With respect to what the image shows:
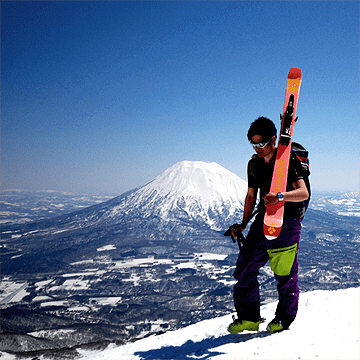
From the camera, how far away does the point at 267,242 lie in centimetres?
494

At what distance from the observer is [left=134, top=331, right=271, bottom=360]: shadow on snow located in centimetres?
561

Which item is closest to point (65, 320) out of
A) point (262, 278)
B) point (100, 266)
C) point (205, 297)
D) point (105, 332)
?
point (105, 332)

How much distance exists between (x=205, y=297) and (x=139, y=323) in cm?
3677

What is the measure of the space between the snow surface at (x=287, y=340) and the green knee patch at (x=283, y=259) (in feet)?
4.58

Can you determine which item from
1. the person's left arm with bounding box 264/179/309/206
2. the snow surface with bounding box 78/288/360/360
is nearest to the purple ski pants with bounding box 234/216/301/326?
the snow surface with bounding box 78/288/360/360

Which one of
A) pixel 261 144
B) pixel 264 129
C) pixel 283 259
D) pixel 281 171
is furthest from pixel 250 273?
pixel 264 129

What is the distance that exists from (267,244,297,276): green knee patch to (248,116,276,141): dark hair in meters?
2.20

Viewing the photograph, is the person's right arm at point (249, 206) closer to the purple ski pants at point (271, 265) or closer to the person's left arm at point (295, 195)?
the purple ski pants at point (271, 265)

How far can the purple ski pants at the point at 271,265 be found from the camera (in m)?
4.86

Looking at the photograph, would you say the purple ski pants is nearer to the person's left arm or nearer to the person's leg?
the person's leg

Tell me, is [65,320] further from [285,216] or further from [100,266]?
[285,216]

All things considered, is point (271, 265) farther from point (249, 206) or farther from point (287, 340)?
point (287, 340)

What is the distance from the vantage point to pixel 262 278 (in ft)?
471

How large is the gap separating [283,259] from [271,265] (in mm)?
298
